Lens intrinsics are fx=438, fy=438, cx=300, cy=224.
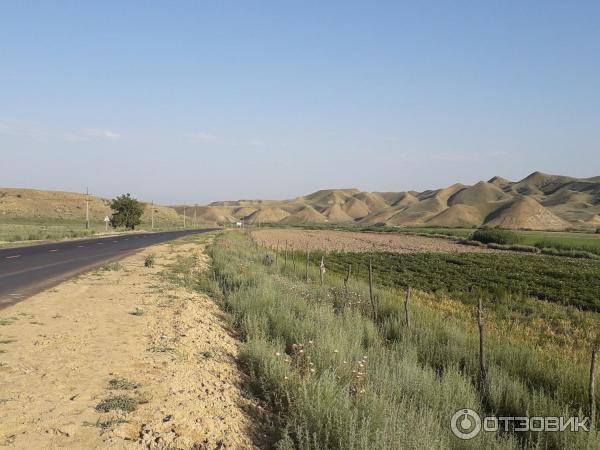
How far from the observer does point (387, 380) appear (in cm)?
588

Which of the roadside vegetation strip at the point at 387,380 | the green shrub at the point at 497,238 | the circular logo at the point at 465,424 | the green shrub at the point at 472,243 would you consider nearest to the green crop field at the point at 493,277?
the roadside vegetation strip at the point at 387,380

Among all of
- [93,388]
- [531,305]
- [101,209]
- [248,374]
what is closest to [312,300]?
[248,374]

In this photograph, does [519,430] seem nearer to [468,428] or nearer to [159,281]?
[468,428]

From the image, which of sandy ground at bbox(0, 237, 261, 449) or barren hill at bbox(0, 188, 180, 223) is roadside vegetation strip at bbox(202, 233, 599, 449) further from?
barren hill at bbox(0, 188, 180, 223)

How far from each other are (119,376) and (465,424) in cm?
450

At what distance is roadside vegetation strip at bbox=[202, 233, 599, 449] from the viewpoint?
4.48 m

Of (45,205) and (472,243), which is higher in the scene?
(45,205)

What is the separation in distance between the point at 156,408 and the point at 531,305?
1612 centimetres

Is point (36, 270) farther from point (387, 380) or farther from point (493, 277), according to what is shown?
point (493, 277)

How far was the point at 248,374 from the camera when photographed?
688cm

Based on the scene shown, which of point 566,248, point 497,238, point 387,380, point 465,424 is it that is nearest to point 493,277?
point 387,380

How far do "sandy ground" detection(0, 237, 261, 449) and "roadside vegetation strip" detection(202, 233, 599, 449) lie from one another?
60 centimetres

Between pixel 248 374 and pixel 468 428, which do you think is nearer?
pixel 468 428

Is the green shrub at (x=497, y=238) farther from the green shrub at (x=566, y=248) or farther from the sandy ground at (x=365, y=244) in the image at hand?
the green shrub at (x=566, y=248)
